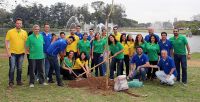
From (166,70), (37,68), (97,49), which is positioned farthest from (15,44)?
(166,70)

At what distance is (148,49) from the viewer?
32.2 ft

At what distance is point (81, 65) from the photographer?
1007 cm

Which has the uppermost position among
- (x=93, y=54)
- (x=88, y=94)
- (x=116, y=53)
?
(x=116, y=53)

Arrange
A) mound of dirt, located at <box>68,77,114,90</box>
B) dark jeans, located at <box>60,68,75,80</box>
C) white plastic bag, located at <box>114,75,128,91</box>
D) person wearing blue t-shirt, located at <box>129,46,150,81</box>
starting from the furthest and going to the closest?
dark jeans, located at <box>60,68,75,80</box> < person wearing blue t-shirt, located at <box>129,46,150,81</box> < mound of dirt, located at <box>68,77,114,90</box> < white plastic bag, located at <box>114,75,128,91</box>

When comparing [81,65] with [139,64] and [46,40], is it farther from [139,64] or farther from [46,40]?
[139,64]

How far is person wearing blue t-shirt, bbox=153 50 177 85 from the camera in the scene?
30.3ft

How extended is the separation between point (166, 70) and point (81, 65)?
8.31 ft

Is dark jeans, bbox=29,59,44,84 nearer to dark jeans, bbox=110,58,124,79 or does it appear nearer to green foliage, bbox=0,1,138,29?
dark jeans, bbox=110,58,124,79

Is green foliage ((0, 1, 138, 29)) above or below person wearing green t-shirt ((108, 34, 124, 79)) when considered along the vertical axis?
above

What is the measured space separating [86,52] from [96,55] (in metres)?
0.35

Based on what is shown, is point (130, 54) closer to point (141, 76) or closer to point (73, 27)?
point (141, 76)

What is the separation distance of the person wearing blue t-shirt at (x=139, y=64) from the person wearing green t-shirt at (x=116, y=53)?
0.41m

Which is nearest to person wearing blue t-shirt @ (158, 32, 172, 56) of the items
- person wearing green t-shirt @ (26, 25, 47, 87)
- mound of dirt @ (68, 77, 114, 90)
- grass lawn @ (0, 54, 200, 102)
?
grass lawn @ (0, 54, 200, 102)

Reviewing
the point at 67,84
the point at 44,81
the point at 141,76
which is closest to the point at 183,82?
the point at 141,76
